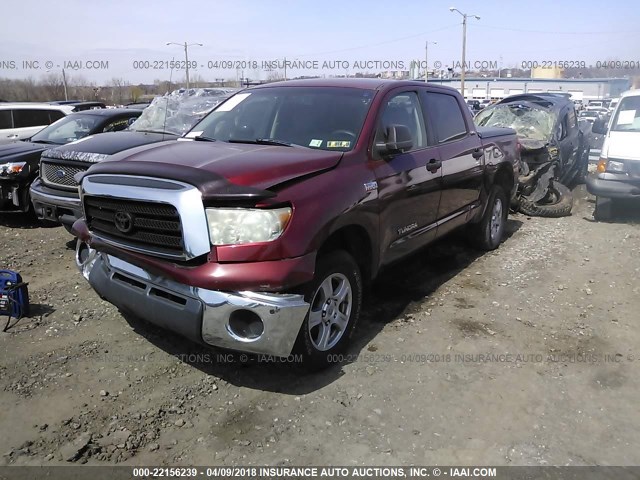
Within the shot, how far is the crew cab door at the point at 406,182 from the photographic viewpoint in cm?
395

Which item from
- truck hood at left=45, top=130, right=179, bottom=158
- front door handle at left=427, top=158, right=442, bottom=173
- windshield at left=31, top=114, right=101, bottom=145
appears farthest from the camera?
windshield at left=31, top=114, right=101, bottom=145

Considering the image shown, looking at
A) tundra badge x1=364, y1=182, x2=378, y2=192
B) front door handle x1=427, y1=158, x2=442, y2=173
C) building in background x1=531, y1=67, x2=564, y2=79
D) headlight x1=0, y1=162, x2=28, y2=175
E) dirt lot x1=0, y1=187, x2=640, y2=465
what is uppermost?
Answer: building in background x1=531, y1=67, x2=564, y2=79

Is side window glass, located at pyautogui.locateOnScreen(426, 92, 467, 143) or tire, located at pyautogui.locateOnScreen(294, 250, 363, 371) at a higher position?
side window glass, located at pyautogui.locateOnScreen(426, 92, 467, 143)

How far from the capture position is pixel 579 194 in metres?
10.4

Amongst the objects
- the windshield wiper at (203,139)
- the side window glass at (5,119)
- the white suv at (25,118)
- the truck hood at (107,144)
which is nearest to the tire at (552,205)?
the truck hood at (107,144)

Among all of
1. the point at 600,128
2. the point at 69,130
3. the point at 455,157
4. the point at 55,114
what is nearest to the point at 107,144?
the point at 69,130

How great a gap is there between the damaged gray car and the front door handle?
4.28m

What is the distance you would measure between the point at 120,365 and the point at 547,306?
3.64 meters

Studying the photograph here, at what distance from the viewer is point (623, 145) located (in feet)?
25.8

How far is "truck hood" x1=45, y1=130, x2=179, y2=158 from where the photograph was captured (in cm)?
610

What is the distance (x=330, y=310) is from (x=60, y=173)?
421 centimetres

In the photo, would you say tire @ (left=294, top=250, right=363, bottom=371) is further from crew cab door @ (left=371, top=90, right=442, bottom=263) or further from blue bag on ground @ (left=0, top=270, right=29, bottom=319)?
blue bag on ground @ (left=0, top=270, right=29, bottom=319)

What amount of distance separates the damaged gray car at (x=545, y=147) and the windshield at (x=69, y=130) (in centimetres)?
674

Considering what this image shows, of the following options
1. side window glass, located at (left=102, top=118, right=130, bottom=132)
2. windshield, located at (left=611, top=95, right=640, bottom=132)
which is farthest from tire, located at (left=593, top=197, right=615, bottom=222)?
side window glass, located at (left=102, top=118, right=130, bottom=132)
